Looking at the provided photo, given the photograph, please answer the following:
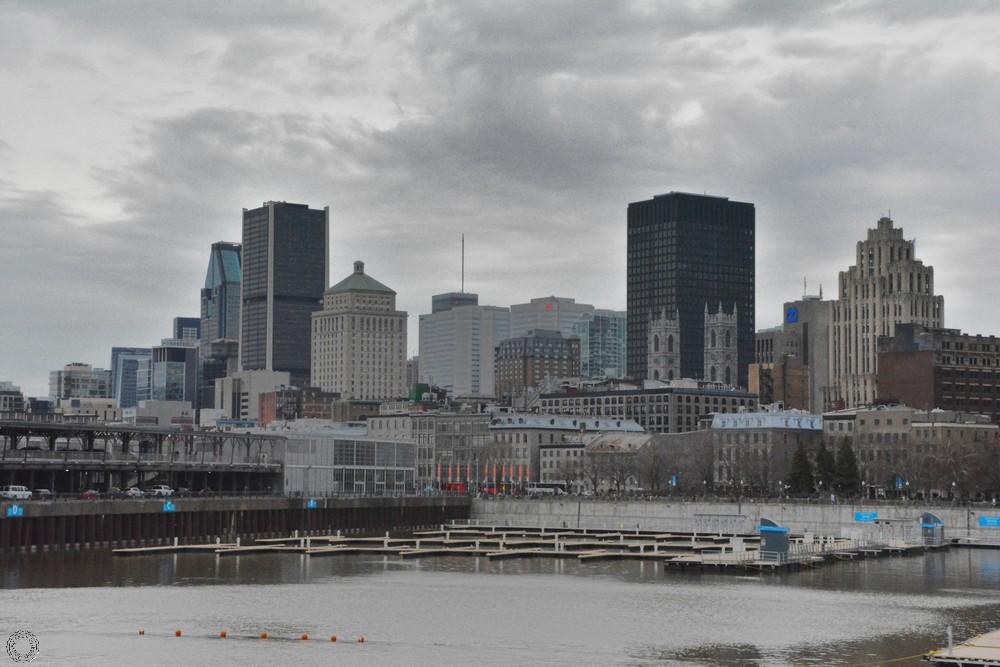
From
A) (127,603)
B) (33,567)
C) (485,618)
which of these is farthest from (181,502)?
(485,618)

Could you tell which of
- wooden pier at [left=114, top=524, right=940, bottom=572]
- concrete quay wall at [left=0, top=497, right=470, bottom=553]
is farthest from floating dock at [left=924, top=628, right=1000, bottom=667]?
concrete quay wall at [left=0, top=497, right=470, bottom=553]

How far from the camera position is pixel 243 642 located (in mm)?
91938

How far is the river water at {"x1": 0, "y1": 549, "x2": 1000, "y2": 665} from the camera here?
8925 centimetres

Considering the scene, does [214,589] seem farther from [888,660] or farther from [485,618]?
[888,660]

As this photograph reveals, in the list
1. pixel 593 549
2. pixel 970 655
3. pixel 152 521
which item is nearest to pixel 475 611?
pixel 970 655

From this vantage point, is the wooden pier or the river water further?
the wooden pier

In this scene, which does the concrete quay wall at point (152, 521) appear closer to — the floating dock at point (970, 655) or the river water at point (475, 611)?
the river water at point (475, 611)

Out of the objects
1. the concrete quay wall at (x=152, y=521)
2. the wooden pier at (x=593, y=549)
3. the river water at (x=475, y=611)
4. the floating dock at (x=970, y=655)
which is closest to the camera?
the floating dock at (x=970, y=655)

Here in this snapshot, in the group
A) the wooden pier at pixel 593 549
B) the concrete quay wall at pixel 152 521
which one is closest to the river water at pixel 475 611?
the wooden pier at pixel 593 549

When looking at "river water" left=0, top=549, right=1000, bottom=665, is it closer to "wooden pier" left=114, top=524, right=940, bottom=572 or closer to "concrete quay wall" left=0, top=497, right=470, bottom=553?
"wooden pier" left=114, top=524, right=940, bottom=572

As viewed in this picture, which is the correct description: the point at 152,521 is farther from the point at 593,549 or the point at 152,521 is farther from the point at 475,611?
the point at 475,611

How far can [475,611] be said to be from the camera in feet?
359

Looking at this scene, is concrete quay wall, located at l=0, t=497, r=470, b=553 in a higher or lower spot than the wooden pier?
higher

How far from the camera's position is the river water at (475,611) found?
89.2 m
